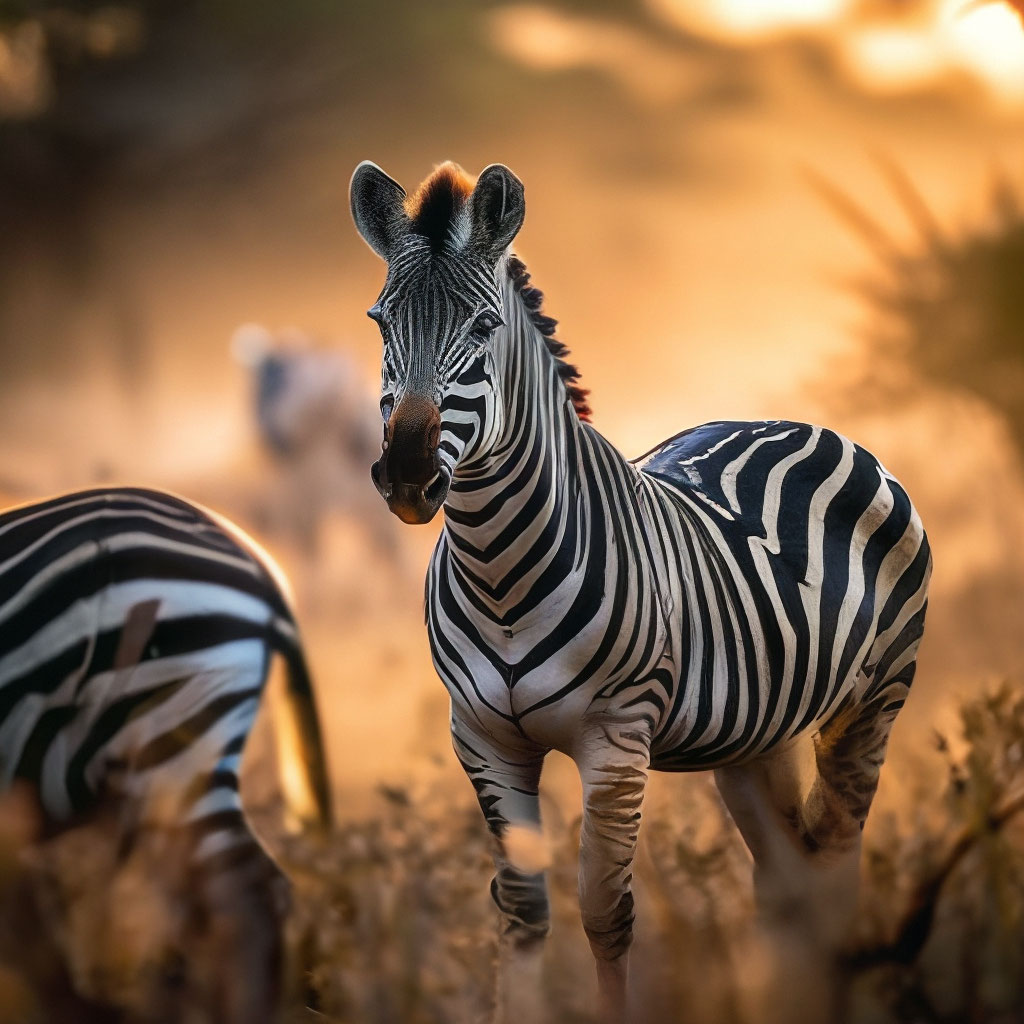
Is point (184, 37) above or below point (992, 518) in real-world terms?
above

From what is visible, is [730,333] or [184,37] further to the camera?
[184,37]

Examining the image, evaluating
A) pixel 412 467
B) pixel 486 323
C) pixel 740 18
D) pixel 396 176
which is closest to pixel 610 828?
pixel 412 467

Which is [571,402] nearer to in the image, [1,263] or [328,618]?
[328,618]

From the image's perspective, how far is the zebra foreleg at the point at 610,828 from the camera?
6.71ft

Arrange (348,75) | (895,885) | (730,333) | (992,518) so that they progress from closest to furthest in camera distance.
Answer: (895,885)
(992,518)
(730,333)
(348,75)

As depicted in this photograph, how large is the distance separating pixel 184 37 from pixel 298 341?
2.64m

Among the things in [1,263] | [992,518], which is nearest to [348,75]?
[1,263]

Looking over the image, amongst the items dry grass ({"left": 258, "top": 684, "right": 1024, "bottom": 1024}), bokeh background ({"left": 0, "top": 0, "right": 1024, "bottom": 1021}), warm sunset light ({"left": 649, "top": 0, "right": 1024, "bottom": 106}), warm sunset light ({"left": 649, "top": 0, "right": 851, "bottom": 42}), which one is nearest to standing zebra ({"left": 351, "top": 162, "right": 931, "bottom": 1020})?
dry grass ({"left": 258, "top": 684, "right": 1024, "bottom": 1024})

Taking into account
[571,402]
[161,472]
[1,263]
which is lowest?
[571,402]

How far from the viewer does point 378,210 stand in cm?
207

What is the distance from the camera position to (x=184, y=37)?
8883 millimetres

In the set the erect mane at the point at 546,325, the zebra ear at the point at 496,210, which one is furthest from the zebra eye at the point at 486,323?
the erect mane at the point at 546,325

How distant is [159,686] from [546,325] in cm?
98

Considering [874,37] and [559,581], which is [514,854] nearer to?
[559,581]
